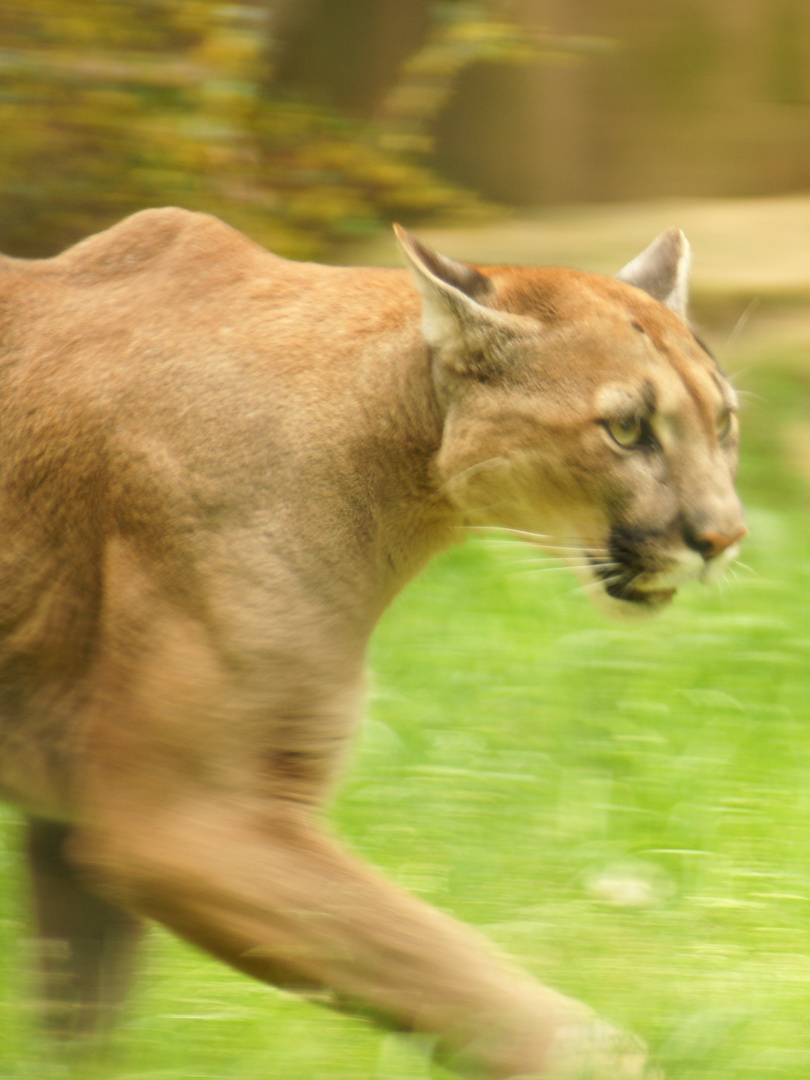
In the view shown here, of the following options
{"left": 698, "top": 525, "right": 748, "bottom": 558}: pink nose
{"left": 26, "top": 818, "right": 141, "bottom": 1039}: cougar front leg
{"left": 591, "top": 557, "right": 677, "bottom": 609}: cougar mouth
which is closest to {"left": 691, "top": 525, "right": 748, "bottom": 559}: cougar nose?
{"left": 698, "top": 525, "right": 748, "bottom": 558}: pink nose

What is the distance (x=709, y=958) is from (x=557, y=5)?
6.38 metres

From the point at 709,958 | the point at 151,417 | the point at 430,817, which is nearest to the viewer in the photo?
the point at 151,417

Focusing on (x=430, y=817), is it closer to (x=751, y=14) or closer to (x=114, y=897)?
(x=114, y=897)

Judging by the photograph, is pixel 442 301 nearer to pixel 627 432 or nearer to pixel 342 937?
pixel 627 432

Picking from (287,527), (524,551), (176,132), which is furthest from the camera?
(176,132)

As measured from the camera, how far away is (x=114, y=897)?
2848 millimetres

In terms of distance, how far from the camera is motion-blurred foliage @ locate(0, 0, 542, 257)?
21.2ft

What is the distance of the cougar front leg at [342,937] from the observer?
2617mm

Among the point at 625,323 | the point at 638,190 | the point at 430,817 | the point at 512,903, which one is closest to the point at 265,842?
the point at 625,323

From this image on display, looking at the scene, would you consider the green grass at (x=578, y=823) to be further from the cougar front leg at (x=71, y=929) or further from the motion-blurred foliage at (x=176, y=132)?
the motion-blurred foliage at (x=176, y=132)

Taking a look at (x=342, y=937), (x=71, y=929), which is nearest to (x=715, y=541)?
(x=342, y=937)

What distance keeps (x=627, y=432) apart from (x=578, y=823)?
183 cm

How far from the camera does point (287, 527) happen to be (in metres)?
2.84

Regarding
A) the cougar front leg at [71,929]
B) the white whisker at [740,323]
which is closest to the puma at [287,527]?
the cougar front leg at [71,929]
